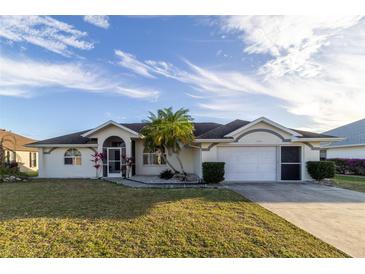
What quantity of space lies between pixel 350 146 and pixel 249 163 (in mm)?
17657

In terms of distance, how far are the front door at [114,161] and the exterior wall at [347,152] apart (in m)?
24.4

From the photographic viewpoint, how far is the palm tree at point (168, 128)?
45.4 ft

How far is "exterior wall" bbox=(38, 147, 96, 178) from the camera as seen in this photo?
701 inches

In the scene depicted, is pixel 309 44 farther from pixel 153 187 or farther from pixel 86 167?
pixel 86 167

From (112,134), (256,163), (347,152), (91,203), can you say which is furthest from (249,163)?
(347,152)

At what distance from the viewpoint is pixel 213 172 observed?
1330 centimetres

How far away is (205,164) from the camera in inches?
531

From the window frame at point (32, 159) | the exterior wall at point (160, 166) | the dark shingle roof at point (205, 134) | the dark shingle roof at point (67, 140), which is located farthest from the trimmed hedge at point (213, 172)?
the window frame at point (32, 159)

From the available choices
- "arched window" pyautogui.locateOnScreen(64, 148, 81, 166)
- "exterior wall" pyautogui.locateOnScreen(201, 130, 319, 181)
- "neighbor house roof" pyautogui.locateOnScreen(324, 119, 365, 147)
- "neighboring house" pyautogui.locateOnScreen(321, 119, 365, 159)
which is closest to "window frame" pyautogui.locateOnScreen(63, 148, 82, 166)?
"arched window" pyautogui.locateOnScreen(64, 148, 81, 166)

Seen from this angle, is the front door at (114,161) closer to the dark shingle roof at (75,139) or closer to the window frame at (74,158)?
the dark shingle roof at (75,139)

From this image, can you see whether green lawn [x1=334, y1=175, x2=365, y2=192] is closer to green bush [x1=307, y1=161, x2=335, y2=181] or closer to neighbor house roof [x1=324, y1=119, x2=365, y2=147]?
green bush [x1=307, y1=161, x2=335, y2=181]

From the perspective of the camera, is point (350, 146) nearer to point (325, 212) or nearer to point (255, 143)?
point (255, 143)

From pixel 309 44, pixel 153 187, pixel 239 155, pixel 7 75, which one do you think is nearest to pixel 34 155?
pixel 7 75
